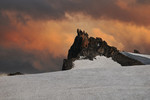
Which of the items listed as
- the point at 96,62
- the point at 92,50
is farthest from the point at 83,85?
the point at 92,50

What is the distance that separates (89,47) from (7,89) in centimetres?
5668

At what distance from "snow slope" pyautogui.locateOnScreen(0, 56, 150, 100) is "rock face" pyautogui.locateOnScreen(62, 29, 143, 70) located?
39.5 m

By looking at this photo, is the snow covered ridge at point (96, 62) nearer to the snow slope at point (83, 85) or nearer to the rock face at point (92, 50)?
the rock face at point (92, 50)

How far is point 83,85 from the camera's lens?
62.3ft

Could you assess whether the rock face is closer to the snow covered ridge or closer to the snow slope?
the snow covered ridge

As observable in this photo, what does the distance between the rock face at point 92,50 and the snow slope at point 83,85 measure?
3952 centimetres

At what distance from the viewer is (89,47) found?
7462 cm

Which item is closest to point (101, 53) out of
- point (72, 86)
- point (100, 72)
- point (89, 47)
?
point (89, 47)

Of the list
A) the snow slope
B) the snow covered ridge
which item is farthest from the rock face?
the snow slope

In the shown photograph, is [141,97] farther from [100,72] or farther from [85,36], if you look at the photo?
[85,36]

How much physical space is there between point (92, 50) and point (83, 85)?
5389cm

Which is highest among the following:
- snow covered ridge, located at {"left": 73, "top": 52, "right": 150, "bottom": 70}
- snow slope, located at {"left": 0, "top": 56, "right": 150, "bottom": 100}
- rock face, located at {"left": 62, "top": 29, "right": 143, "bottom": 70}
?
rock face, located at {"left": 62, "top": 29, "right": 143, "bottom": 70}

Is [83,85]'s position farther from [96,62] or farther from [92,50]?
[92,50]

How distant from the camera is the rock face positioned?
69062mm
